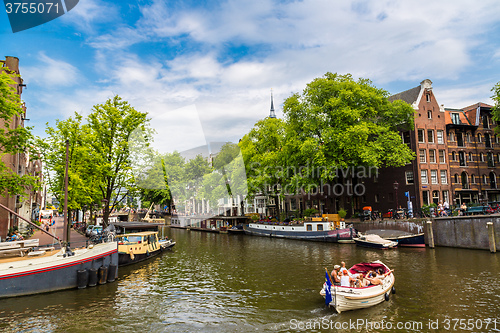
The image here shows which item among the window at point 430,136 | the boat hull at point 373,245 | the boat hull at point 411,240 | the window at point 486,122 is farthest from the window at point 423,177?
the boat hull at point 373,245

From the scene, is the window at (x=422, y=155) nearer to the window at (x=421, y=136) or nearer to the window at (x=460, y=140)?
the window at (x=421, y=136)

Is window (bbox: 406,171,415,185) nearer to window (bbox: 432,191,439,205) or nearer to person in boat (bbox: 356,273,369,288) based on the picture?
window (bbox: 432,191,439,205)

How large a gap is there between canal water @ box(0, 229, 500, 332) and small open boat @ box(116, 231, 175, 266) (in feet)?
4.03

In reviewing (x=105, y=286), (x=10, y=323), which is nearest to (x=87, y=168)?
(x=105, y=286)

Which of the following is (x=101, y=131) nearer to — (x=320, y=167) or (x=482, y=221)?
(x=320, y=167)

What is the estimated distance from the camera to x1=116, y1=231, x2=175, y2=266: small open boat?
26.1m

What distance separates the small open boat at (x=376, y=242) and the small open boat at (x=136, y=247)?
2193 centimetres

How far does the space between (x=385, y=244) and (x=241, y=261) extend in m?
15.2

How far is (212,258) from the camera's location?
30.8m

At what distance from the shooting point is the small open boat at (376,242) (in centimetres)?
3288

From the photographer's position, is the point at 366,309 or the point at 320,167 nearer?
the point at 366,309

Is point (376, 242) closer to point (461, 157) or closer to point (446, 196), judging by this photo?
point (446, 196)

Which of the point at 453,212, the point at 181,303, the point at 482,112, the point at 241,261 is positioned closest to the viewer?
the point at 181,303

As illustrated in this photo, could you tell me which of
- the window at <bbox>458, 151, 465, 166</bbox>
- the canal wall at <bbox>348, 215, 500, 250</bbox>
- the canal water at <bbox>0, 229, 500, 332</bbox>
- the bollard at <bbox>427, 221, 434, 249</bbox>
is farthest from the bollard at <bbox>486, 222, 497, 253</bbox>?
the window at <bbox>458, 151, 465, 166</bbox>
